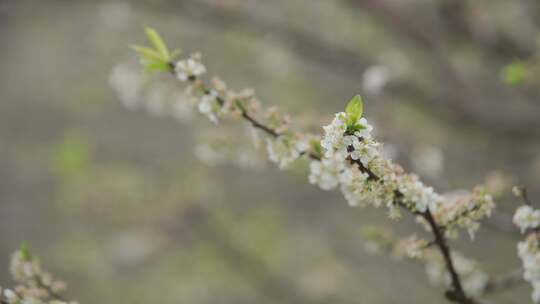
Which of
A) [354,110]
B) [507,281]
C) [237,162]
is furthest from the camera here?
[237,162]

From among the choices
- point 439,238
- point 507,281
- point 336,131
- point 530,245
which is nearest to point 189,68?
point 336,131

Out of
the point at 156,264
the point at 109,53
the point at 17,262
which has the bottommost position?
the point at 17,262

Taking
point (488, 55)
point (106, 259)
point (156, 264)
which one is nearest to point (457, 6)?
point (488, 55)

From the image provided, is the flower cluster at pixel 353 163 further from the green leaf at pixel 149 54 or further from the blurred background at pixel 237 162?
the blurred background at pixel 237 162

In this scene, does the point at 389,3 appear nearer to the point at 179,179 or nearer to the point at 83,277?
the point at 179,179

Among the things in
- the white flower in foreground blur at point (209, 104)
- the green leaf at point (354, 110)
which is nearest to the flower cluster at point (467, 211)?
the green leaf at point (354, 110)

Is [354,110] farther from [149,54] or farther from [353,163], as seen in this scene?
[149,54]

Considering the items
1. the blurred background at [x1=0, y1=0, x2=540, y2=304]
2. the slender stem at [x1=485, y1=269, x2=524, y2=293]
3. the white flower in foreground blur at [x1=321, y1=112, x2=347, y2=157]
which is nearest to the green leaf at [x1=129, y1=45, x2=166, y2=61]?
the white flower in foreground blur at [x1=321, y1=112, x2=347, y2=157]
